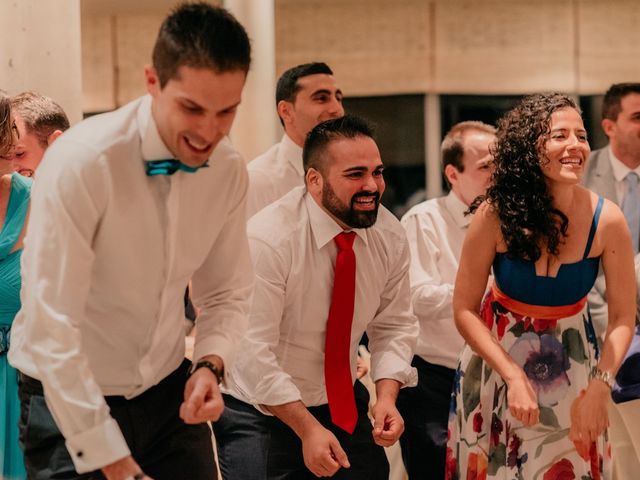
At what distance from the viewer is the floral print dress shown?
9.88ft

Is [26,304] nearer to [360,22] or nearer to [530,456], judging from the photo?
[530,456]

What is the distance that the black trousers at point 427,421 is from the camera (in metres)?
3.80

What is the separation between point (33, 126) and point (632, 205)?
2.63 metres

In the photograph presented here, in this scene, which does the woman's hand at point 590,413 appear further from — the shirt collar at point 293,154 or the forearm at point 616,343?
the shirt collar at point 293,154

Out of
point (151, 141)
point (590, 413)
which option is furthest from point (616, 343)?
point (151, 141)

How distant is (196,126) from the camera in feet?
A: 6.52

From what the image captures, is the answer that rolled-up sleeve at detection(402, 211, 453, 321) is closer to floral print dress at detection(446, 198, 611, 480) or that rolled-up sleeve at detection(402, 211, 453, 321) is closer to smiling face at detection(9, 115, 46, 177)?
floral print dress at detection(446, 198, 611, 480)

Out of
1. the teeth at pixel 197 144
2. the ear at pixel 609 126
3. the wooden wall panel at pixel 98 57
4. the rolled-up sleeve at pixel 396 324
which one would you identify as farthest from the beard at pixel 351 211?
the wooden wall panel at pixel 98 57

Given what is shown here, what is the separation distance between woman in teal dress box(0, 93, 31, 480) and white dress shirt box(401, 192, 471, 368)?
1473 millimetres

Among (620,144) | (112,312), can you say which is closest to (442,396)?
(620,144)

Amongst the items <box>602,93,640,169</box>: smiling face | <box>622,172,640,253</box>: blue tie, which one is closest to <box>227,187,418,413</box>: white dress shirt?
<box>622,172,640,253</box>: blue tie

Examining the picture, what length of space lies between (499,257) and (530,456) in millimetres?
600

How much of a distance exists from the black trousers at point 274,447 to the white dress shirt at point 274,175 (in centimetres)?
91

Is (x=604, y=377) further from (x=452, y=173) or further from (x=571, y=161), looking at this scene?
(x=452, y=173)
